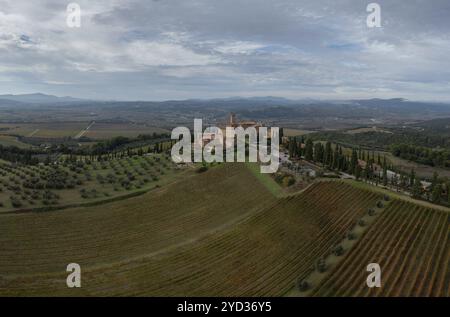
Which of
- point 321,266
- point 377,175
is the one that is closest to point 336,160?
point 377,175

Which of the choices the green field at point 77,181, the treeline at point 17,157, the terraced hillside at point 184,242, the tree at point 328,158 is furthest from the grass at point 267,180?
the treeline at point 17,157

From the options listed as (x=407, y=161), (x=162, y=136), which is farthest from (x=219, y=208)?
(x=162, y=136)

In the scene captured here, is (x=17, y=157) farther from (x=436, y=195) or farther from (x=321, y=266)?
(x=436, y=195)

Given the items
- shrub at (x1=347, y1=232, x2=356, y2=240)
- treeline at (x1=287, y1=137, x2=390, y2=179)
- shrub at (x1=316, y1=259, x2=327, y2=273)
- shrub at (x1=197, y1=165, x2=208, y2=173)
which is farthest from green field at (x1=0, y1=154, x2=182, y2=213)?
shrub at (x1=316, y1=259, x2=327, y2=273)

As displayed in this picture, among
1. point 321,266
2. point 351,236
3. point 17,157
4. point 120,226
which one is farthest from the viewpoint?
point 17,157

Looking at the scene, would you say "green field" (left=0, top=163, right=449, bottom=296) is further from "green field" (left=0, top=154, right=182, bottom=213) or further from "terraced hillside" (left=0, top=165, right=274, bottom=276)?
"green field" (left=0, top=154, right=182, bottom=213)

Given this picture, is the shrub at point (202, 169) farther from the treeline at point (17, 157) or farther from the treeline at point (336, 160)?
the treeline at point (17, 157)

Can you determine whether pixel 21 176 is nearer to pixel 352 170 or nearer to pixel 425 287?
pixel 352 170
